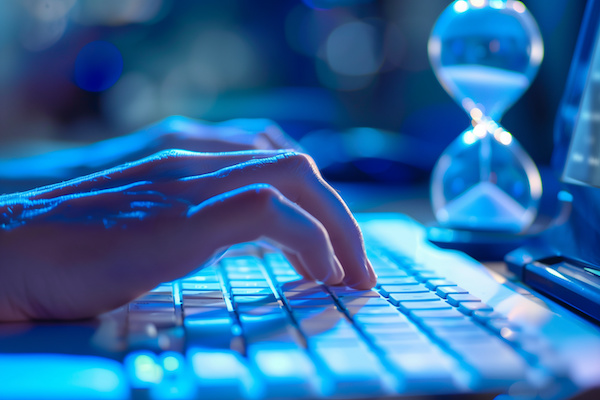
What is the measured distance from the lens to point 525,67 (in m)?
0.70

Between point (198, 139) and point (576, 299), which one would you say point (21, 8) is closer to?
point (198, 139)

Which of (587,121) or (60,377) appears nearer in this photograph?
(60,377)

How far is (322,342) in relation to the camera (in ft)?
1.06

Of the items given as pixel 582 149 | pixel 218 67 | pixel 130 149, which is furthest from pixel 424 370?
pixel 218 67

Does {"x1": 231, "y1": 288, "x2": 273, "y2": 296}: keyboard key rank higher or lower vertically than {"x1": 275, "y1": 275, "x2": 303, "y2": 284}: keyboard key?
higher

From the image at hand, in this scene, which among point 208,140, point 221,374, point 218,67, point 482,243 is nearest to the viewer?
point 221,374

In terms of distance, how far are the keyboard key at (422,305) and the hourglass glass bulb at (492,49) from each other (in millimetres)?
377

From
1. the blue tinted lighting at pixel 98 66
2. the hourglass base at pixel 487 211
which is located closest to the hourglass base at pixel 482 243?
the hourglass base at pixel 487 211

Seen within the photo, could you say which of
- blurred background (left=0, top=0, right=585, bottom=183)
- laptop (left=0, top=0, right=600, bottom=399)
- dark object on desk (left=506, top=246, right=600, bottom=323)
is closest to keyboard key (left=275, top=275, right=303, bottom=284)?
laptop (left=0, top=0, right=600, bottom=399)

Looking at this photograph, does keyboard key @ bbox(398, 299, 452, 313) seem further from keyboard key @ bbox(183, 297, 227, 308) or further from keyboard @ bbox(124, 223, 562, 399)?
keyboard key @ bbox(183, 297, 227, 308)

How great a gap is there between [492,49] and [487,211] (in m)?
0.19

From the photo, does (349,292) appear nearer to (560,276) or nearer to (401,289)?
(401,289)

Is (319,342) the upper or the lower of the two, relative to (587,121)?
lower

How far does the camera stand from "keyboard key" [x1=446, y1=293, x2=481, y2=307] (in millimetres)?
414
